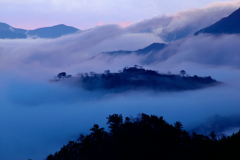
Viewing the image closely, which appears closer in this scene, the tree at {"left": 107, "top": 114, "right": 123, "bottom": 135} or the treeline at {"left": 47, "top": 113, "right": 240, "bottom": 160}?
the treeline at {"left": 47, "top": 113, "right": 240, "bottom": 160}

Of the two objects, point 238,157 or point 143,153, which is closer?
point 238,157

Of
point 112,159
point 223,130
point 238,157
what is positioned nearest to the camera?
point 238,157

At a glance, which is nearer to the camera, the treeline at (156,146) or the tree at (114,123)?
the treeline at (156,146)

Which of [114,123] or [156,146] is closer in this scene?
[156,146]

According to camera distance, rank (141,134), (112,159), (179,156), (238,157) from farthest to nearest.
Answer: (141,134)
(112,159)
(179,156)
(238,157)

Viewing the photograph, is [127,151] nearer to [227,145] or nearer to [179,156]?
[179,156]

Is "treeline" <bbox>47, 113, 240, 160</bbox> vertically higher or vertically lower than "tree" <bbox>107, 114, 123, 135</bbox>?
lower

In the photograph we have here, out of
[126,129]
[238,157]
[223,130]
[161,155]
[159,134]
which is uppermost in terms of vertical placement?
[223,130]

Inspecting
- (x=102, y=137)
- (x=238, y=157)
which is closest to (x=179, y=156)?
(x=238, y=157)

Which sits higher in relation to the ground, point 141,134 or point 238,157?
point 141,134

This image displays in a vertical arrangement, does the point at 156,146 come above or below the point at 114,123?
below

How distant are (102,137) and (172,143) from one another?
840 inches

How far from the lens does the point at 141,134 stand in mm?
54125

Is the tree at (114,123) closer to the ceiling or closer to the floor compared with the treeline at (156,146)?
closer to the ceiling
